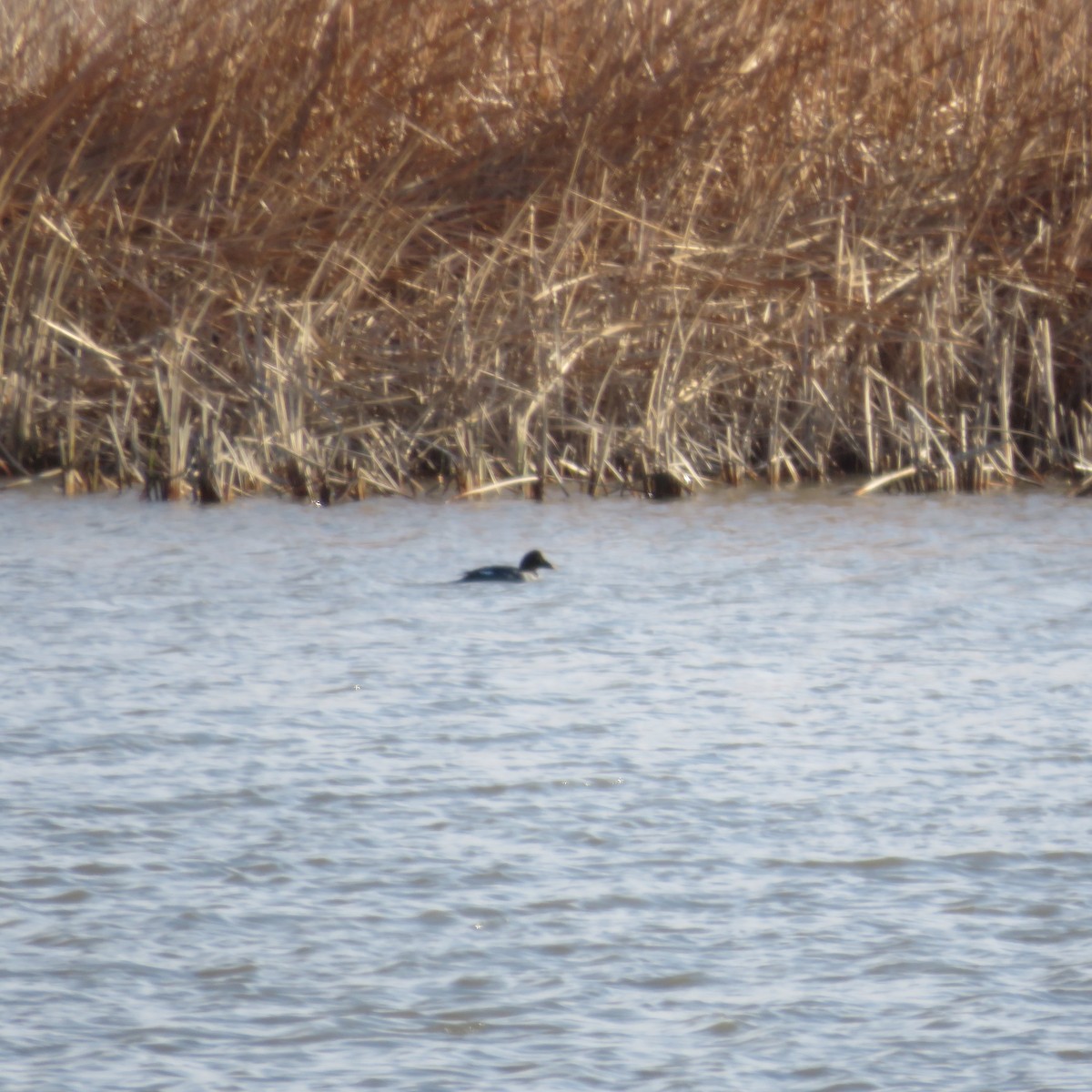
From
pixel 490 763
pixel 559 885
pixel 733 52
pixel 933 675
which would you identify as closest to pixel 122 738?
pixel 490 763

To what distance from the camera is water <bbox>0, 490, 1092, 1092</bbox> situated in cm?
304

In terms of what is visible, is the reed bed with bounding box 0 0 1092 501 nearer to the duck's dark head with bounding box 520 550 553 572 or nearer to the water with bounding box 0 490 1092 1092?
the water with bounding box 0 490 1092 1092

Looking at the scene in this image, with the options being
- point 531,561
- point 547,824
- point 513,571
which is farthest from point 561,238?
point 547,824

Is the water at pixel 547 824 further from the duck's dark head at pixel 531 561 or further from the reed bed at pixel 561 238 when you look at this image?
the reed bed at pixel 561 238

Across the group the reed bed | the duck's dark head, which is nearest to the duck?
the duck's dark head

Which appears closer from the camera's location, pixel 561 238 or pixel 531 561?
pixel 531 561

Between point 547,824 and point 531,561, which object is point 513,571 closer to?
point 531,561

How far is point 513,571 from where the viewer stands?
6.83 m

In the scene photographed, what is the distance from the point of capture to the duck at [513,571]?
683 centimetres

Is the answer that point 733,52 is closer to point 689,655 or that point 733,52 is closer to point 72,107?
point 72,107

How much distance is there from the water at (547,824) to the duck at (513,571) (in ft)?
0.20

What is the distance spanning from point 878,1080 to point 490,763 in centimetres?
179

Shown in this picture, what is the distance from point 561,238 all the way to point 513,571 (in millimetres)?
2720

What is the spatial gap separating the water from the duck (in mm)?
61
